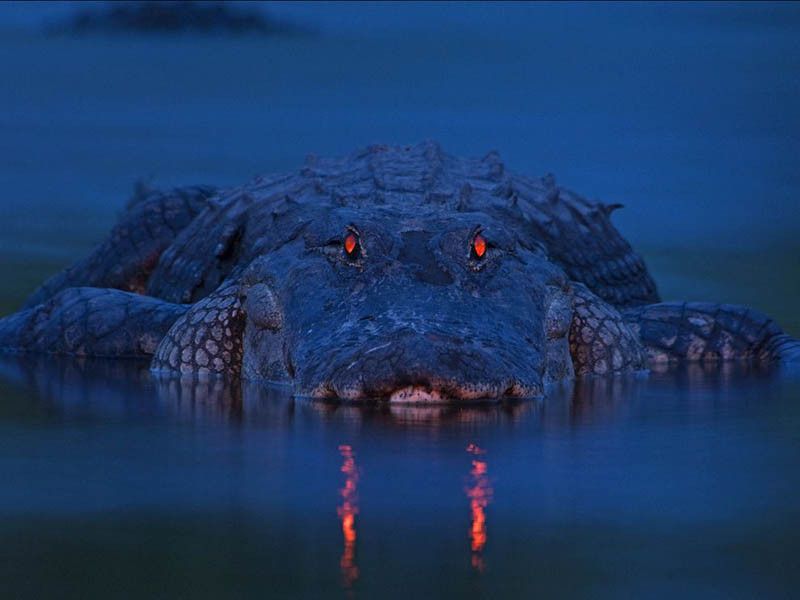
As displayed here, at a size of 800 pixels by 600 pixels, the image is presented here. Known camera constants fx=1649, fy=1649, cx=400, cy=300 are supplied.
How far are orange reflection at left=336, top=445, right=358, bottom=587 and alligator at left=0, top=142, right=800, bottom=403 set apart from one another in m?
2.14

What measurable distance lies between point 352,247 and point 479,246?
0.77m

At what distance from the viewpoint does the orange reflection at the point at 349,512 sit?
423 centimetres

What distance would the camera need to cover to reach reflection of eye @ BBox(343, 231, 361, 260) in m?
9.97

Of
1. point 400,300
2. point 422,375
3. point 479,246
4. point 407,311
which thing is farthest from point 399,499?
point 479,246

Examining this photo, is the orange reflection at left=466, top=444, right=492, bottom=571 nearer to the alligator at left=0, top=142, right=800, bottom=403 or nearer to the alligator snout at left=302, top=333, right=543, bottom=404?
the alligator snout at left=302, top=333, right=543, bottom=404

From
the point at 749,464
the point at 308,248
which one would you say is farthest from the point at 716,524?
the point at 308,248

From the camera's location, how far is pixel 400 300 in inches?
364

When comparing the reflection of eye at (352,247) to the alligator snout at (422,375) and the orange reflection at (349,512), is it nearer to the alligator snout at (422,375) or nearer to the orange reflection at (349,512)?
the alligator snout at (422,375)

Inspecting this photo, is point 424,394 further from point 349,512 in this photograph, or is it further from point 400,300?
point 349,512

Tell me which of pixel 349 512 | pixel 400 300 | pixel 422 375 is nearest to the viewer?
pixel 349 512

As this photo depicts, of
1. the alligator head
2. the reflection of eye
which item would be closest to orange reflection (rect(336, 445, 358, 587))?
the alligator head

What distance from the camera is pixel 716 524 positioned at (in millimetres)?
4906

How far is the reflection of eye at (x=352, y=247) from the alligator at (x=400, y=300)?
0.06 feet

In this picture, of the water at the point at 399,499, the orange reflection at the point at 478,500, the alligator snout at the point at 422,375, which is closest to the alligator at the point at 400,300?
the alligator snout at the point at 422,375
